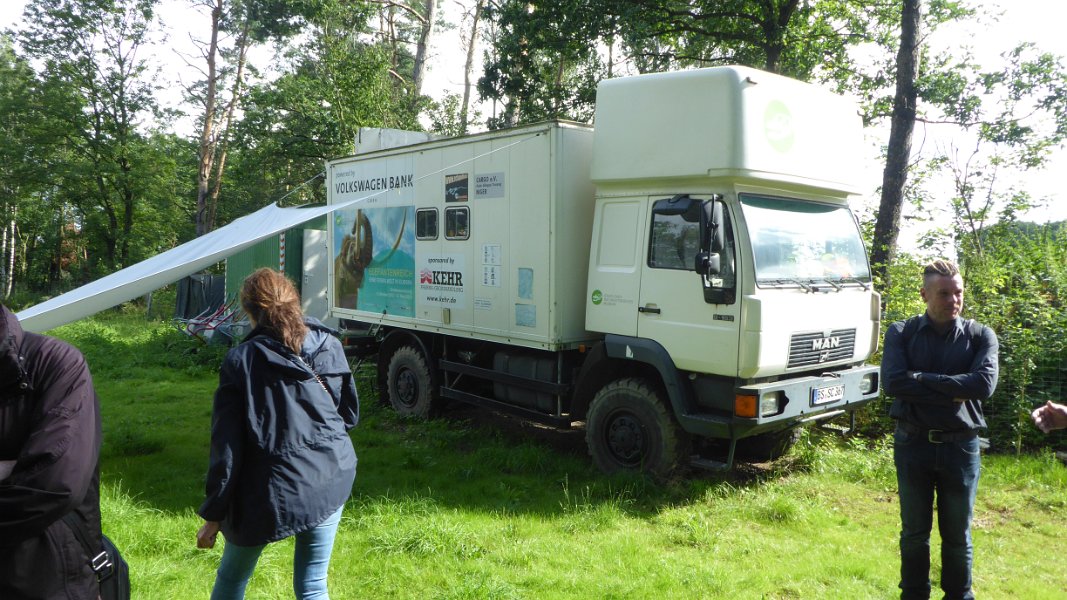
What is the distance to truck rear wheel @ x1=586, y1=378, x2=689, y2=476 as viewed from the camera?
5.71 m

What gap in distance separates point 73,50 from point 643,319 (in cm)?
2666

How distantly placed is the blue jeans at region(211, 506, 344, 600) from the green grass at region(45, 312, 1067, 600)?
1.27 m

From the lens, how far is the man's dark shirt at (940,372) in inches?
138

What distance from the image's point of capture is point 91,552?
1955 millimetres

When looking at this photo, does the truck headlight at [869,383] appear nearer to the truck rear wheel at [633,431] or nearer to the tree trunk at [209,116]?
the truck rear wheel at [633,431]

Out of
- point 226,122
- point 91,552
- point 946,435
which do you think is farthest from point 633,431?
point 226,122

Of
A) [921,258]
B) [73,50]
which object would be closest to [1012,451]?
[921,258]

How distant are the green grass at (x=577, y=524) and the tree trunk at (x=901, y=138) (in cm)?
367

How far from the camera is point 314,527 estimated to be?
108 inches

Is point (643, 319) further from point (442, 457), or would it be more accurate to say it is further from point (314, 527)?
point (314, 527)

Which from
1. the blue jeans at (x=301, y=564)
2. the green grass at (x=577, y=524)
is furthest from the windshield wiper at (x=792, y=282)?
the blue jeans at (x=301, y=564)

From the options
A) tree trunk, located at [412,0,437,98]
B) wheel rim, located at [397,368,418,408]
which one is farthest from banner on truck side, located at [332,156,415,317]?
tree trunk, located at [412,0,437,98]

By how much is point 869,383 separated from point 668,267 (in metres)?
2.10

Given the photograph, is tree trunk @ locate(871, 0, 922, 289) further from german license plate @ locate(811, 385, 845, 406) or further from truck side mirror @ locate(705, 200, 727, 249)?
truck side mirror @ locate(705, 200, 727, 249)
